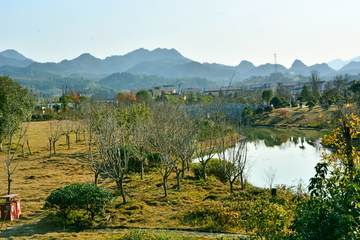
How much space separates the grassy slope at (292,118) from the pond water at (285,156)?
3304mm

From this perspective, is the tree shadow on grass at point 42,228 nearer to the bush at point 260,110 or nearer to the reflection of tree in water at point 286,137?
the reflection of tree in water at point 286,137

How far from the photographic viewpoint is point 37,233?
738 centimetres

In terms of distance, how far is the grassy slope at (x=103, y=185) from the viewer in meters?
7.88

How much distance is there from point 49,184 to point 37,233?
16.8ft

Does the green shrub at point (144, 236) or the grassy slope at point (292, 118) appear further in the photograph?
the grassy slope at point (292, 118)

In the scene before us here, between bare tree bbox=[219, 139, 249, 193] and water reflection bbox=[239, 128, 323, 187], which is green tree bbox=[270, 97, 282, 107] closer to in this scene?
water reflection bbox=[239, 128, 323, 187]

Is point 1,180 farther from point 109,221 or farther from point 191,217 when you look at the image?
point 191,217

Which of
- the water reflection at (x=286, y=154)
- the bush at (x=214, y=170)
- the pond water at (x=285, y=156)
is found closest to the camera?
the bush at (x=214, y=170)

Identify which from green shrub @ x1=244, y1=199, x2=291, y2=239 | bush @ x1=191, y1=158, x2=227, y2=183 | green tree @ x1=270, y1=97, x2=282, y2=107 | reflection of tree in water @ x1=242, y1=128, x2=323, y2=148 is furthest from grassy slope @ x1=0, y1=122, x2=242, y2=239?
green tree @ x1=270, y1=97, x2=282, y2=107

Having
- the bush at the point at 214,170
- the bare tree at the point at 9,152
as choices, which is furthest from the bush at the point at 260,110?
the bare tree at the point at 9,152

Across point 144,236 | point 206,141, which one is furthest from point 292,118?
point 144,236

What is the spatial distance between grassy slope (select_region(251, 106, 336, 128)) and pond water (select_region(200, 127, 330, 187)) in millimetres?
3304

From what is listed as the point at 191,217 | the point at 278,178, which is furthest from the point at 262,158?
the point at 191,217


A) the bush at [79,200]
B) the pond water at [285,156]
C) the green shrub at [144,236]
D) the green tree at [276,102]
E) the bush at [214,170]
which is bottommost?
the pond water at [285,156]
